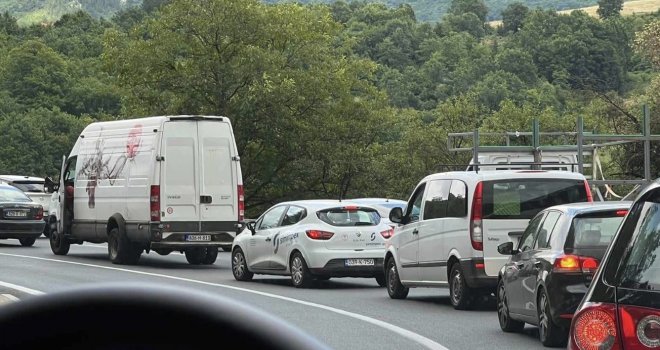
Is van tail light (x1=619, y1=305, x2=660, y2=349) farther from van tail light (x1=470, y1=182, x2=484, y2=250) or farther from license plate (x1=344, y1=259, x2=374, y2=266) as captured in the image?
license plate (x1=344, y1=259, x2=374, y2=266)

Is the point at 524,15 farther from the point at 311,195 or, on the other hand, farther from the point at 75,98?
the point at 311,195

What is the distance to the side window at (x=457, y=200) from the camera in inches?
708

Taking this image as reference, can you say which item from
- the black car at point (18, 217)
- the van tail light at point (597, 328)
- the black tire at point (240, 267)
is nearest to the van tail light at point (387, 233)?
the black tire at point (240, 267)

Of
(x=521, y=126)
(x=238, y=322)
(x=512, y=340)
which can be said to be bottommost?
(x=512, y=340)

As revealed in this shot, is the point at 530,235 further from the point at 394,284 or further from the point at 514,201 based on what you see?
the point at 394,284

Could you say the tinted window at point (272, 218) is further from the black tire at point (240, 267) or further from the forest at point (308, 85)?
the forest at point (308, 85)

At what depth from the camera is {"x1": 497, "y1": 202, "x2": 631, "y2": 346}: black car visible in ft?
43.3

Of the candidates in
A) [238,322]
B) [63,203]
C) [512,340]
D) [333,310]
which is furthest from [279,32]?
[238,322]

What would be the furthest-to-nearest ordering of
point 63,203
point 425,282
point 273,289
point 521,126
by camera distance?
point 521,126 → point 63,203 → point 273,289 → point 425,282

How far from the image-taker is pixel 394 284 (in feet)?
65.5

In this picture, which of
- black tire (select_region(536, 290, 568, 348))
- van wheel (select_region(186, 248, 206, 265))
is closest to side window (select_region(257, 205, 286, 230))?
van wheel (select_region(186, 248, 206, 265))

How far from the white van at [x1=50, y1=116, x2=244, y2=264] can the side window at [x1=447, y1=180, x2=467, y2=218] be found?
9.42 metres

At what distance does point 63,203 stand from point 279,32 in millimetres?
28680

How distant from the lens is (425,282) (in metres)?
19.0
